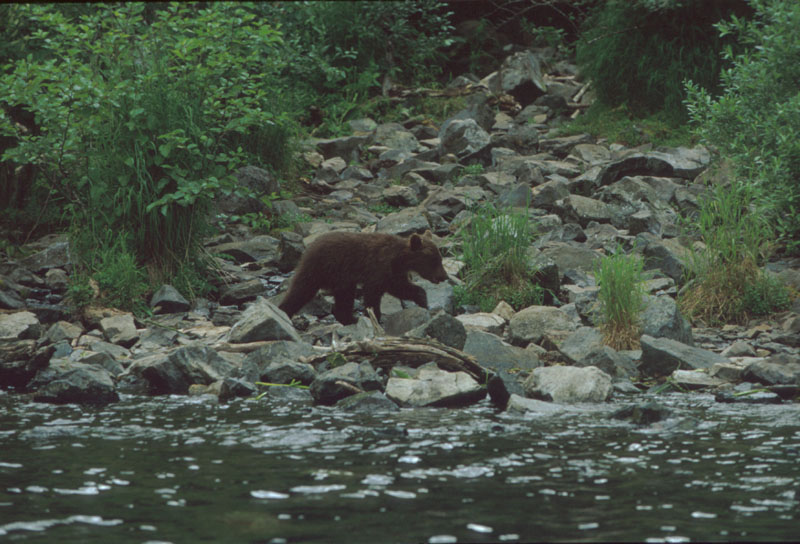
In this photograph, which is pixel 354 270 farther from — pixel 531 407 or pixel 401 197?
pixel 401 197

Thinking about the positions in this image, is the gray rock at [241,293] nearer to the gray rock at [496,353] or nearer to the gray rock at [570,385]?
the gray rock at [496,353]

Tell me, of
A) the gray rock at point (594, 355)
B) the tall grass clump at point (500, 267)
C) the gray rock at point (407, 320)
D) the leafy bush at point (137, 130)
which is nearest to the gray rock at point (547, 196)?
the tall grass clump at point (500, 267)

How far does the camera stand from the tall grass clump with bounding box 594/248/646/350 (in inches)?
330

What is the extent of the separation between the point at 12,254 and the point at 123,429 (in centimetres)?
697

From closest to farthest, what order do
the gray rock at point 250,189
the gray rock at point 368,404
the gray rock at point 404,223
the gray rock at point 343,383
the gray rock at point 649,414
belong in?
the gray rock at point 649,414 → the gray rock at point 368,404 → the gray rock at point 343,383 → the gray rock at point 404,223 → the gray rock at point 250,189

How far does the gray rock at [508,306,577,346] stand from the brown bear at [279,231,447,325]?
1371 mm

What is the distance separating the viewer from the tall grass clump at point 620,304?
8.38 metres

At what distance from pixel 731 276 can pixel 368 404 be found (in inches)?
173

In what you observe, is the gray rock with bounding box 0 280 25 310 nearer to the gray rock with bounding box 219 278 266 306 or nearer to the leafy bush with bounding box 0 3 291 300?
the leafy bush with bounding box 0 3 291 300

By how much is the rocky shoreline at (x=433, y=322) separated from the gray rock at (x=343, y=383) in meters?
0.01

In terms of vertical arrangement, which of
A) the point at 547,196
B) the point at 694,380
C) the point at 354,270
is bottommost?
the point at 694,380

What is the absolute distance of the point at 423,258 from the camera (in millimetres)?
10070

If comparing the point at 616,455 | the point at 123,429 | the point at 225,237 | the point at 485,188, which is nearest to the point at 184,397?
the point at 123,429

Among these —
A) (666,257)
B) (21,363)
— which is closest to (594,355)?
(666,257)
